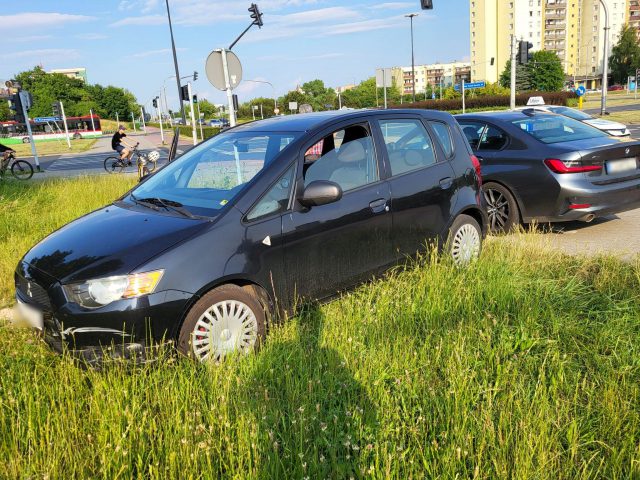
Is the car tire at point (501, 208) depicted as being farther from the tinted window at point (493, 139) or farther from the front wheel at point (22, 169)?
the front wheel at point (22, 169)

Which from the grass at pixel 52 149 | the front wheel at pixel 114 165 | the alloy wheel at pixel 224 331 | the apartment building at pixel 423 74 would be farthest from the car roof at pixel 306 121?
the apartment building at pixel 423 74

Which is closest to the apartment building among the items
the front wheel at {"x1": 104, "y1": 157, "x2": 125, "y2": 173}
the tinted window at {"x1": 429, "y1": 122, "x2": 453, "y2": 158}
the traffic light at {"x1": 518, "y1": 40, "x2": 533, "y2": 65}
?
the traffic light at {"x1": 518, "y1": 40, "x2": 533, "y2": 65}

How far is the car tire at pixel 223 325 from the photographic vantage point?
3244mm

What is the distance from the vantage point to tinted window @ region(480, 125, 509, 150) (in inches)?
283

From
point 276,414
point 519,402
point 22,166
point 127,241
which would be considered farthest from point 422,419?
point 22,166

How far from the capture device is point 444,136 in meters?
5.29

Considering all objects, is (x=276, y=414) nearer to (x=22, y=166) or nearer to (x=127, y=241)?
(x=127, y=241)

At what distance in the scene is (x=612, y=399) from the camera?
271 centimetres

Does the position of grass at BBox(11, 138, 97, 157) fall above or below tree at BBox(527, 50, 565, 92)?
below

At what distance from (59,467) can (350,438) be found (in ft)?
4.19

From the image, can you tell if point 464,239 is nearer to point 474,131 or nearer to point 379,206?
point 379,206

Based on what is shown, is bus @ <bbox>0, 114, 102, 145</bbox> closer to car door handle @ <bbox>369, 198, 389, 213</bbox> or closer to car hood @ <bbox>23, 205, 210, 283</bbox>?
car hood @ <bbox>23, 205, 210, 283</bbox>

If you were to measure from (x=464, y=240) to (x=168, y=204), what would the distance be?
9.43ft

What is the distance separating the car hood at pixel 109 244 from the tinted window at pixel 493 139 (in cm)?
502
